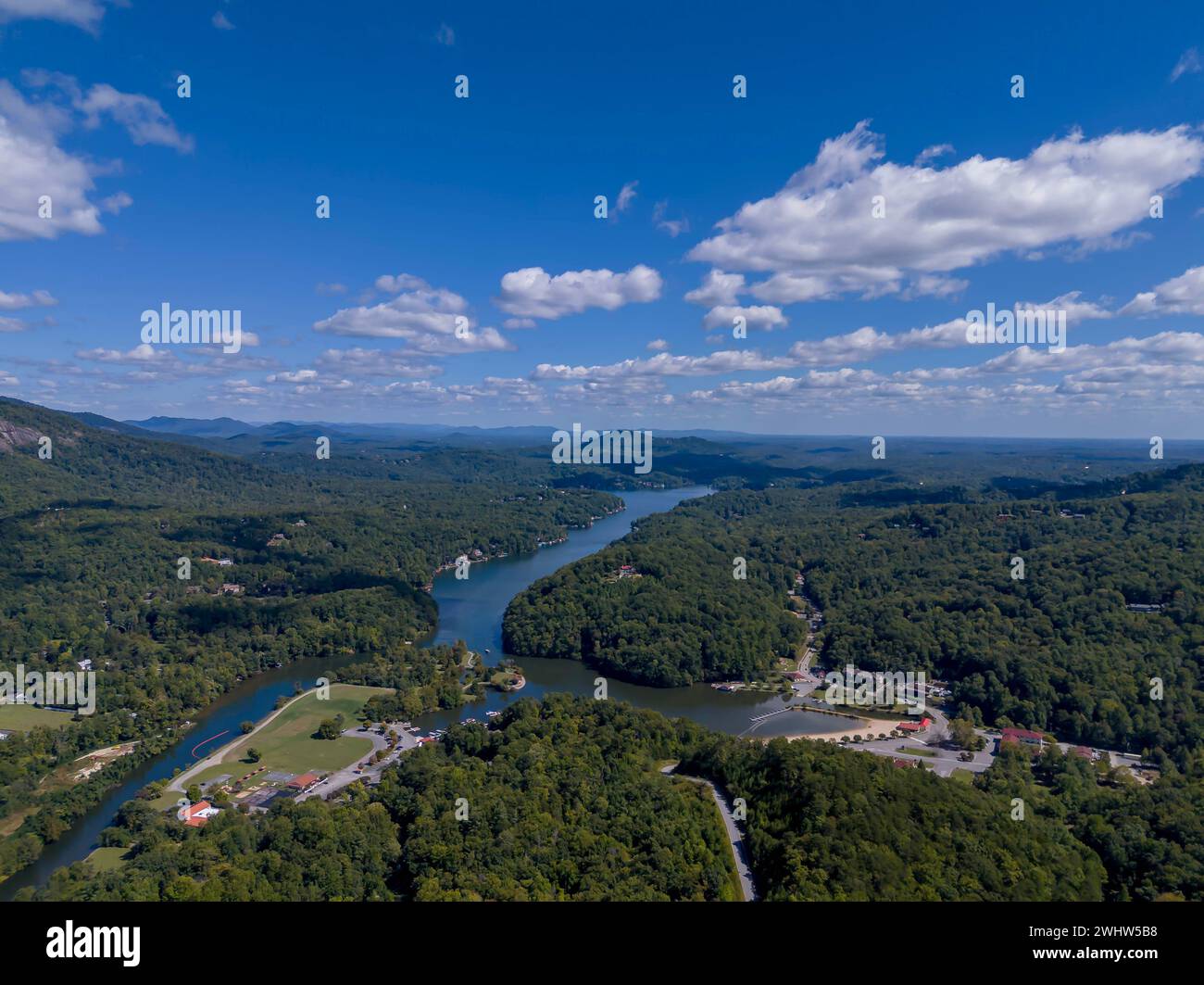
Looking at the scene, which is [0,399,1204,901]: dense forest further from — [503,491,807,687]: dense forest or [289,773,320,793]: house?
[289,773,320,793]: house

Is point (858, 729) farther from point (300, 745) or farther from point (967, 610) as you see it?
point (300, 745)

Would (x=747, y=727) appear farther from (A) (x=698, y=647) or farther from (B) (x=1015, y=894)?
(B) (x=1015, y=894)

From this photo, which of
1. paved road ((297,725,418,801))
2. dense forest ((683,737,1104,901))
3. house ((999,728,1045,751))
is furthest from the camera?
house ((999,728,1045,751))

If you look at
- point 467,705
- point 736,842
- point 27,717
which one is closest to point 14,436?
point 27,717

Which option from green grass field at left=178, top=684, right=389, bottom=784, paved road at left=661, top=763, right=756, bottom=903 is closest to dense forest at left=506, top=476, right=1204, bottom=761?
green grass field at left=178, top=684, right=389, bottom=784

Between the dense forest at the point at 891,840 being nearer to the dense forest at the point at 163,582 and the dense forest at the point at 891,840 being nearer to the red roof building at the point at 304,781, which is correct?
the red roof building at the point at 304,781
